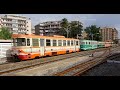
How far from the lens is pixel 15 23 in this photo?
9225 cm

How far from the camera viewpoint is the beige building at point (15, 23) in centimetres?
9032

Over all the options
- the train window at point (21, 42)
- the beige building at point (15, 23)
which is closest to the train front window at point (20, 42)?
the train window at point (21, 42)

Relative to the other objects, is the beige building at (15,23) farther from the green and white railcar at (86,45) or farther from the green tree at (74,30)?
the green and white railcar at (86,45)

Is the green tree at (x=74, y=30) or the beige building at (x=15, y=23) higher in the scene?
the beige building at (x=15, y=23)

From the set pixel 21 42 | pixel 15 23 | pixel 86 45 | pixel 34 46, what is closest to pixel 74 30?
pixel 86 45

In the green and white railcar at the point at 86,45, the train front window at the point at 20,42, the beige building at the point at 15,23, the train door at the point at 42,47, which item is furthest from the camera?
the beige building at the point at 15,23

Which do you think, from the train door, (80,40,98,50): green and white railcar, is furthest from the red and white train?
(80,40,98,50): green and white railcar

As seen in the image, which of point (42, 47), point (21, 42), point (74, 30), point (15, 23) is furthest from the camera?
point (15, 23)

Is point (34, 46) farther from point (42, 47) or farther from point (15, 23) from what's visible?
point (15, 23)
